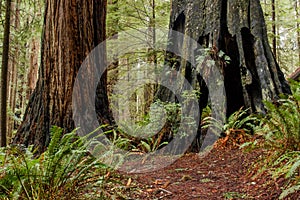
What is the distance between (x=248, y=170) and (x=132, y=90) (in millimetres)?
8242

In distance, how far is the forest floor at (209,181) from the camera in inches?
104

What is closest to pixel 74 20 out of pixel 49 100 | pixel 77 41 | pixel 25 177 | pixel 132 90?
pixel 77 41

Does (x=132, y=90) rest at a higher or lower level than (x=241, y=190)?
higher

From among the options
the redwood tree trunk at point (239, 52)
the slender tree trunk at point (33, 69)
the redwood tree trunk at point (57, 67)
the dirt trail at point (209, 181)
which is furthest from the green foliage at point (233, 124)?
the slender tree trunk at point (33, 69)

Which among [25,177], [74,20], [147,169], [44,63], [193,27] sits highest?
[193,27]

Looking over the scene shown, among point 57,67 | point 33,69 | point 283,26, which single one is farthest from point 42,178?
point 283,26

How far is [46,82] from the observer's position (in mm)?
4113

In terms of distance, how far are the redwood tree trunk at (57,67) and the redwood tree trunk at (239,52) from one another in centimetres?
257

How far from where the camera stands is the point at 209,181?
328 cm

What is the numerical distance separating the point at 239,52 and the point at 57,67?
11.4 feet

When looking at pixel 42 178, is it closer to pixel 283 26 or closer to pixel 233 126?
pixel 233 126

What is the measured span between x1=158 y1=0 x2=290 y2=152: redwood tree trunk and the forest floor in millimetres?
1329

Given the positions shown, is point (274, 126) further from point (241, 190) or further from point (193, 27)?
point (193, 27)

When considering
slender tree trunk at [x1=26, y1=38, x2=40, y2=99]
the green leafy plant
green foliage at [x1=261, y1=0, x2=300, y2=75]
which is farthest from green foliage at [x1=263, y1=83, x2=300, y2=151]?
slender tree trunk at [x1=26, y1=38, x2=40, y2=99]
